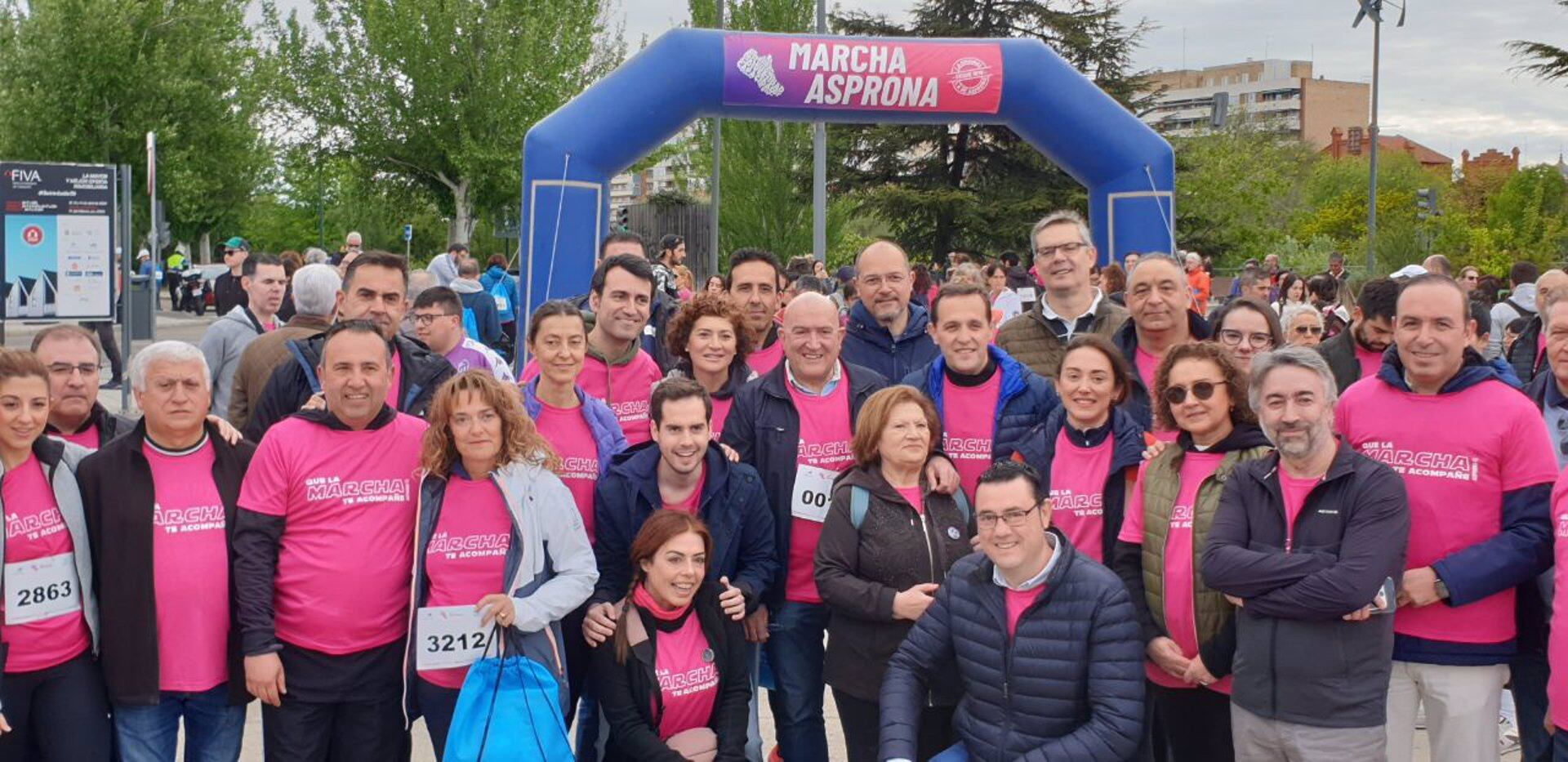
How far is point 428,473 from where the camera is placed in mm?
3990

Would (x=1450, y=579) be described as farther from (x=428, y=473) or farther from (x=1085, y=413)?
(x=428, y=473)

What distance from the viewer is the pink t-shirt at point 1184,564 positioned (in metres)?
3.80

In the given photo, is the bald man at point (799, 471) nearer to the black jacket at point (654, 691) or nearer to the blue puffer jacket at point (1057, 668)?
the black jacket at point (654, 691)

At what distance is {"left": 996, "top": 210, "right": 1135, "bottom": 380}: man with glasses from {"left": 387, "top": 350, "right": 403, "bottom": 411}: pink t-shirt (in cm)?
242

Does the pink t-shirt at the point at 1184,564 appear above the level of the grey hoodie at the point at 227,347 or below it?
below

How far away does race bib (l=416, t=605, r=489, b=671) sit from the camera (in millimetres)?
3920

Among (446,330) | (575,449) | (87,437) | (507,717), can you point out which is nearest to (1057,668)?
(507,717)

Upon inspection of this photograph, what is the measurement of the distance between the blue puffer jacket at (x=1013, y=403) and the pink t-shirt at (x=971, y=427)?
2 centimetres

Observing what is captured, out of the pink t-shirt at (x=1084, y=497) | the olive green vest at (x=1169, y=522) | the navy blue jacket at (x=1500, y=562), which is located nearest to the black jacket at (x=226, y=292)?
the pink t-shirt at (x=1084, y=497)

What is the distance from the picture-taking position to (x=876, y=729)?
425cm

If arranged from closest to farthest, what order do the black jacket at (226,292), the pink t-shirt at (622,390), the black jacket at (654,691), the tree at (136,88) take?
1. the black jacket at (654,691)
2. the pink t-shirt at (622,390)
3. the black jacket at (226,292)
4. the tree at (136,88)

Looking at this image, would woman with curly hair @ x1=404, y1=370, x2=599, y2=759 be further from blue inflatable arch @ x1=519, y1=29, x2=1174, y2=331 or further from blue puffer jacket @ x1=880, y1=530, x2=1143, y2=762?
blue inflatable arch @ x1=519, y1=29, x2=1174, y2=331

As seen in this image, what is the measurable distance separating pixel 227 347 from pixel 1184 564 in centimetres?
462

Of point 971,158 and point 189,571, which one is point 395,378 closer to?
point 189,571
